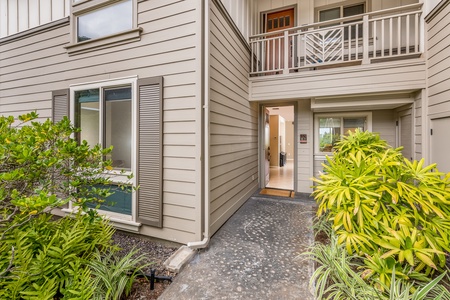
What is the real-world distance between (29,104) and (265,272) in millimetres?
5595

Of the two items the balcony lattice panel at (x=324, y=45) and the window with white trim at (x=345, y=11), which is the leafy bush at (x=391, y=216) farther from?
the window with white trim at (x=345, y=11)

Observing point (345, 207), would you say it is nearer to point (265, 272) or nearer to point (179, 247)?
point (265, 272)

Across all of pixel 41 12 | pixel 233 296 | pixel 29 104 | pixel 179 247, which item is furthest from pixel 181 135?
pixel 41 12

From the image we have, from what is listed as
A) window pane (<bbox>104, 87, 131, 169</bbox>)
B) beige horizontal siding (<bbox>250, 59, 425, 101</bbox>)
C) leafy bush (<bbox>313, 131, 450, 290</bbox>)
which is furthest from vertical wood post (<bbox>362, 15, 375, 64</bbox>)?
window pane (<bbox>104, 87, 131, 169</bbox>)

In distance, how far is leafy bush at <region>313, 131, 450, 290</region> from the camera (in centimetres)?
179

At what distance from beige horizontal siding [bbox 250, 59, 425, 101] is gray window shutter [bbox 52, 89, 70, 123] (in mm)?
3827

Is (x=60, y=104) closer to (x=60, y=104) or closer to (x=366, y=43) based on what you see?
(x=60, y=104)

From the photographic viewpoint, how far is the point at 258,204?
484 cm

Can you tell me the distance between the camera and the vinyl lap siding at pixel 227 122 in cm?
332

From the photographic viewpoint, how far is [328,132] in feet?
18.5

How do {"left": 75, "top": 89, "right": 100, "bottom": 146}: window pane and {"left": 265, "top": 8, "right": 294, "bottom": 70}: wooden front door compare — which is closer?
{"left": 75, "top": 89, "right": 100, "bottom": 146}: window pane

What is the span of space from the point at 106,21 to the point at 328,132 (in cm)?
547

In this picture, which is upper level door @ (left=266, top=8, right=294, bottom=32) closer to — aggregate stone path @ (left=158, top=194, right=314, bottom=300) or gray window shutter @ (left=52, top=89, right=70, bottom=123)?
aggregate stone path @ (left=158, top=194, right=314, bottom=300)

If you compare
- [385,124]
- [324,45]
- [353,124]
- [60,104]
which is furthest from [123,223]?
[385,124]
